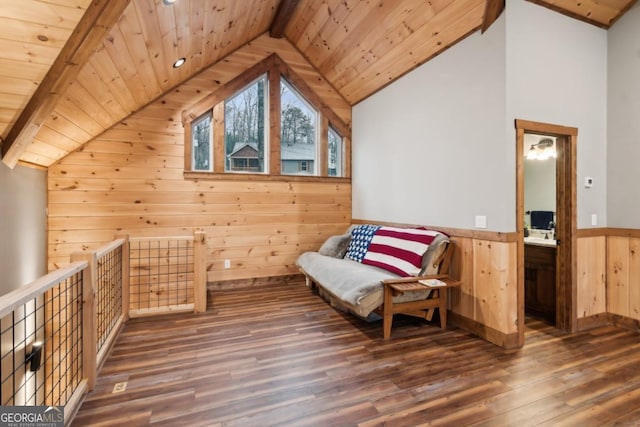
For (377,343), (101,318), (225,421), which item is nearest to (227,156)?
(101,318)

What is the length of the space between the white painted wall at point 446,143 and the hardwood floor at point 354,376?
119 cm

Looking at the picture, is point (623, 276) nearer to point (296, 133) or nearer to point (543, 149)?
point (543, 149)

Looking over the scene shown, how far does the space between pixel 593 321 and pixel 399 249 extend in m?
2.06

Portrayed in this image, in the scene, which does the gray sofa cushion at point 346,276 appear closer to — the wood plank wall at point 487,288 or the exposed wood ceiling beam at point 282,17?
the wood plank wall at point 487,288

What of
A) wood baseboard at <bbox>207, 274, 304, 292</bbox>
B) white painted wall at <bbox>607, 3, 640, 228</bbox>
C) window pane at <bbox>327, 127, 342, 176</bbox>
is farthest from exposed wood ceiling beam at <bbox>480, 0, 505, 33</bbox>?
wood baseboard at <bbox>207, 274, 304, 292</bbox>

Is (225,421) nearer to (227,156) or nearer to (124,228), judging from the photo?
(124,228)

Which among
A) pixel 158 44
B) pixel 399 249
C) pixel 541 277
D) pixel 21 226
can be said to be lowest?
pixel 541 277

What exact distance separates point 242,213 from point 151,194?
1209mm

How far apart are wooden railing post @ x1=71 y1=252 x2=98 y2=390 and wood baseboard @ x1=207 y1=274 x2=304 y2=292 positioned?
7.81 feet

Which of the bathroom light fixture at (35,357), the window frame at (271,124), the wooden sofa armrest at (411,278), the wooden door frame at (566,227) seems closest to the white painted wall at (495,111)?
the wooden door frame at (566,227)

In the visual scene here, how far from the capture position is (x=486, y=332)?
304 cm

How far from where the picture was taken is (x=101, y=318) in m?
3.28
